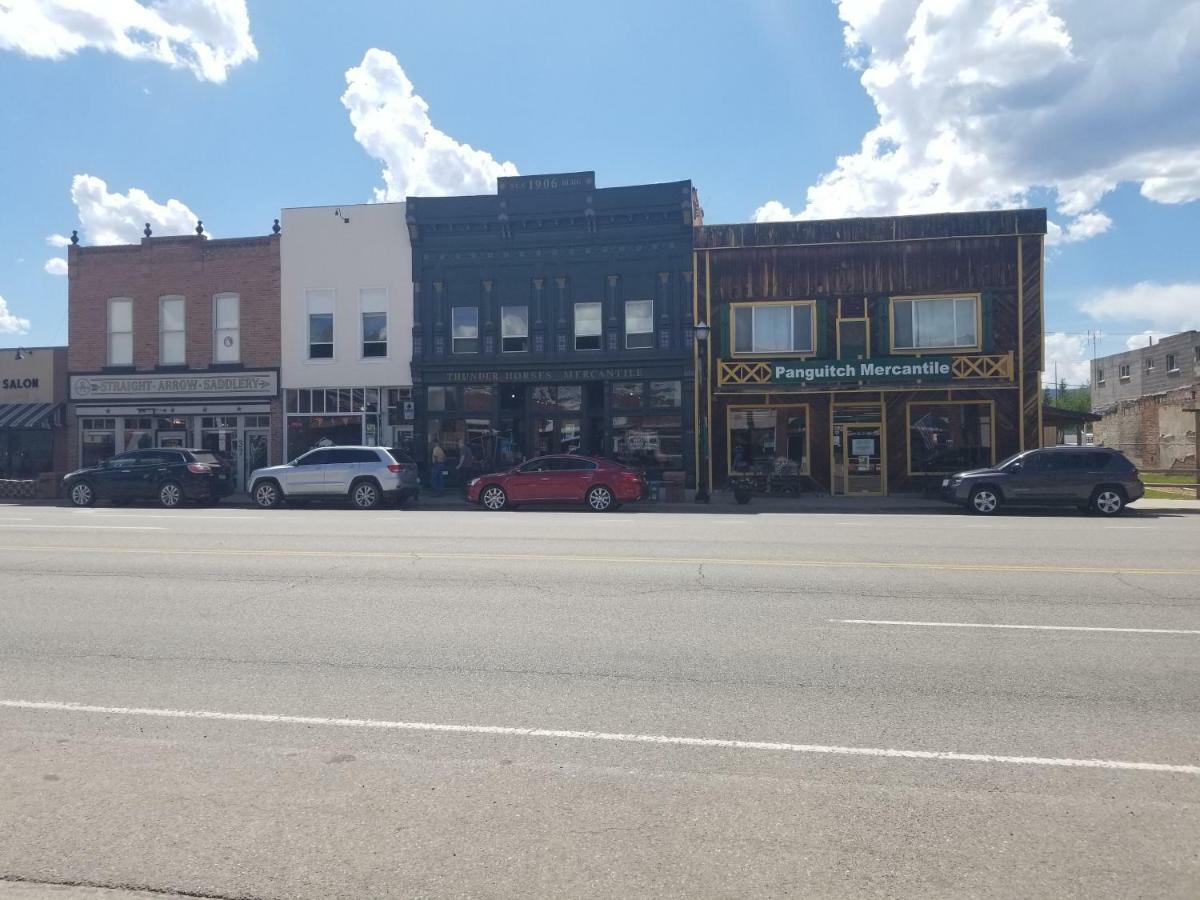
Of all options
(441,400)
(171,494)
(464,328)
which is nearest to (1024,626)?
(171,494)

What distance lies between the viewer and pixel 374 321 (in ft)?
93.6

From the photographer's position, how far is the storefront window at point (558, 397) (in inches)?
1067

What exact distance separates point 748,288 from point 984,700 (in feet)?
69.7

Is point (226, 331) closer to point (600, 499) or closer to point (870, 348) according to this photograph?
point (600, 499)

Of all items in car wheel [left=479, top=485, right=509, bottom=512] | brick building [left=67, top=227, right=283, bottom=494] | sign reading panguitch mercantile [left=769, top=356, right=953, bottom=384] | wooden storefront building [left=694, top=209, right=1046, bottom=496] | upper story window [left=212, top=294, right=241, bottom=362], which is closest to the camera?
car wheel [left=479, top=485, right=509, bottom=512]

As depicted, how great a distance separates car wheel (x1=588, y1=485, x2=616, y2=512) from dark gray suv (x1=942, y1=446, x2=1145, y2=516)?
8.29 meters

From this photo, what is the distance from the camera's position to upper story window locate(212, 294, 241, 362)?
29.1 m

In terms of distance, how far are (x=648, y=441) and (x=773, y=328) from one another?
4.82 meters

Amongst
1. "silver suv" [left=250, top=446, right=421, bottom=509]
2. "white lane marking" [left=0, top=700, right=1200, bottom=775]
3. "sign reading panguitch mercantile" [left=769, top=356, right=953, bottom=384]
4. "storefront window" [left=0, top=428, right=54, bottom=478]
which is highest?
"sign reading panguitch mercantile" [left=769, top=356, right=953, bottom=384]

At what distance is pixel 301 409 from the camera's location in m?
28.8

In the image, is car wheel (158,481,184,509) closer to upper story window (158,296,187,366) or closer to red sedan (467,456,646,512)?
upper story window (158,296,187,366)

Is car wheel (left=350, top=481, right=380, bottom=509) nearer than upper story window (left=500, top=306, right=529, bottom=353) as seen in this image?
Yes

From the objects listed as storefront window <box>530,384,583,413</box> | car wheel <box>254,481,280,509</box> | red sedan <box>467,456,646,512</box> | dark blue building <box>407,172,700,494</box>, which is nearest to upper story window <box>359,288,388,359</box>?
dark blue building <box>407,172,700,494</box>

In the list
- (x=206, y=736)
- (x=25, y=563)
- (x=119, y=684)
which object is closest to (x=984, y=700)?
(x=206, y=736)
